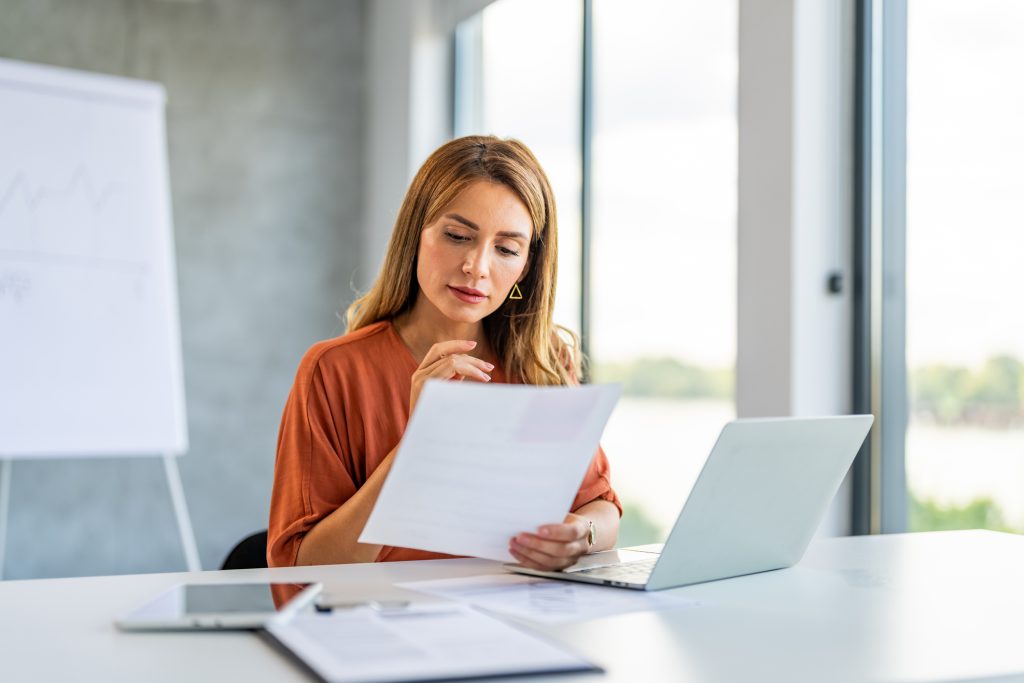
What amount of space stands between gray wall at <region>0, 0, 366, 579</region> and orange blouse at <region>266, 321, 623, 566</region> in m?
2.65

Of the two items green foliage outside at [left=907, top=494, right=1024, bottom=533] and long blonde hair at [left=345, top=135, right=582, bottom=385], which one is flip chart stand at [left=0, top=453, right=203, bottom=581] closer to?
long blonde hair at [left=345, top=135, right=582, bottom=385]

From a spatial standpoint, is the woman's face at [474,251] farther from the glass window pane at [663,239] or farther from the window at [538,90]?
the window at [538,90]

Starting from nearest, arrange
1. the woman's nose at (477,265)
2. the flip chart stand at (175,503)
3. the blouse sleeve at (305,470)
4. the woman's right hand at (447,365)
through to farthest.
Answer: the woman's right hand at (447,365), the blouse sleeve at (305,470), the woman's nose at (477,265), the flip chart stand at (175,503)

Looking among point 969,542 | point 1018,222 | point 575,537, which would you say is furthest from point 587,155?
point 575,537

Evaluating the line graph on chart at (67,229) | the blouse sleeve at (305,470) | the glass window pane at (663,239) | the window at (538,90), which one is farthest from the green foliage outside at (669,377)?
the line graph on chart at (67,229)

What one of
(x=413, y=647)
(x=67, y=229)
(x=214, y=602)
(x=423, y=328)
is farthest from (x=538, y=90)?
(x=413, y=647)

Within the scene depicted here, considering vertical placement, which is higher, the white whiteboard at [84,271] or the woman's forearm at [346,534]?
the white whiteboard at [84,271]

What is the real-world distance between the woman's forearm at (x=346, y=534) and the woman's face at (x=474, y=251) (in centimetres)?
30

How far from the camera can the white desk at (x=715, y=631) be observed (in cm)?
81

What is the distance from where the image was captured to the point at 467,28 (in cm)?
409

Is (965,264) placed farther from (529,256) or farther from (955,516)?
(529,256)

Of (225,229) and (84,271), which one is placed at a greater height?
(225,229)

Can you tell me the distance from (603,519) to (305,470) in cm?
43

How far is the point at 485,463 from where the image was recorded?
1.07 m
